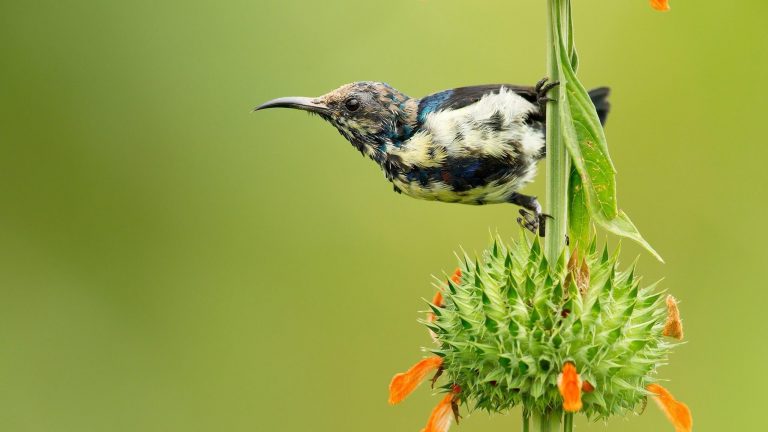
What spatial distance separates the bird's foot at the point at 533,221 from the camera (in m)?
2.61

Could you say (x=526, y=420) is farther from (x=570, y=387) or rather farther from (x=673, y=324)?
(x=673, y=324)

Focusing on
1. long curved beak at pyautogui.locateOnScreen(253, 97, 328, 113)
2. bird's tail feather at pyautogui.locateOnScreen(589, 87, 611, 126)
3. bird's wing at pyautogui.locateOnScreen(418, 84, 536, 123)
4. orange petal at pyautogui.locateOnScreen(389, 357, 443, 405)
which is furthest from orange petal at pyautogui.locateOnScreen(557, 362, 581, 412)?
bird's tail feather at pyautogui.locateOnScreen(589, 87, 611, 126)

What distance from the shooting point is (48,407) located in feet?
23.4

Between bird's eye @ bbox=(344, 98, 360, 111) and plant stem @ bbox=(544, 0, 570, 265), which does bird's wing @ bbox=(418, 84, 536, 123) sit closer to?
bird's eye @ bbox=(344, 98, 360, 111)

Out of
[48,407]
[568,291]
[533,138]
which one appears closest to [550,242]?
[568,291]

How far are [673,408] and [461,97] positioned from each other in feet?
4.06

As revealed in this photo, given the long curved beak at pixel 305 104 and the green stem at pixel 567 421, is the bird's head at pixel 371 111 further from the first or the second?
the green stem at pixel 567 421

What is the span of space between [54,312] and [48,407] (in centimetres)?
85

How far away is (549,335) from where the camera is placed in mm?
2133

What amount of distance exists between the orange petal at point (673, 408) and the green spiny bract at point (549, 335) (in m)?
0.04

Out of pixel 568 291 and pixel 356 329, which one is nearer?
pixel 568 291

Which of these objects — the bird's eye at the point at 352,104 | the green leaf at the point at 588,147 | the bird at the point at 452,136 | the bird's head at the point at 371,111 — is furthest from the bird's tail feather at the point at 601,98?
the green leaf at the point at 588,147

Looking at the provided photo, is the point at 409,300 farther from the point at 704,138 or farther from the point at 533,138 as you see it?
the point at 533,138

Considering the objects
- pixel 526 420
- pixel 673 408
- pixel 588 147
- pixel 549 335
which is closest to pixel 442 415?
pixel 526 420
